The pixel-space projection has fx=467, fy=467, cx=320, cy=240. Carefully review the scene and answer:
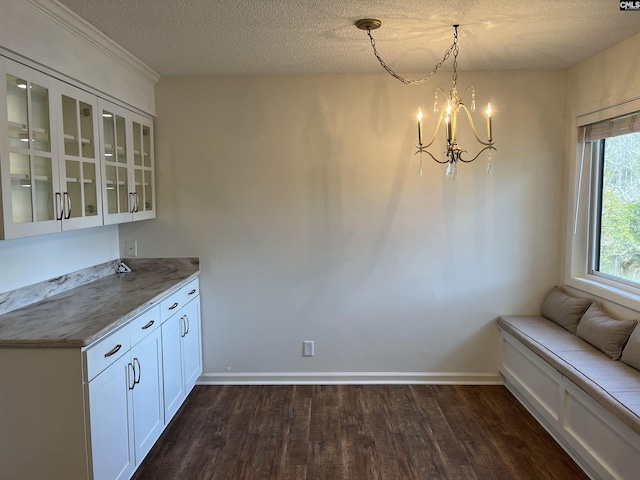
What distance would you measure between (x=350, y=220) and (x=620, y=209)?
1.89 meters

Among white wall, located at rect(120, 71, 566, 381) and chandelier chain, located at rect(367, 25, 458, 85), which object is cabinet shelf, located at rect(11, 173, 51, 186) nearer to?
white wall, located at rect(120, 71, 566, 381)

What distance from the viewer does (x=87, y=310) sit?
97.4 inches

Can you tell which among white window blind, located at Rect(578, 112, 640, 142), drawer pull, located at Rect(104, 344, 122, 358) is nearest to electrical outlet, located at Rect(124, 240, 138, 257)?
drawer pull, located at Rect(104, 344, 122, 358)

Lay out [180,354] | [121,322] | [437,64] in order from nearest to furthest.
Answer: [121,322] < [180,354] < [437,64]

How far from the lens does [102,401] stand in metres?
2.13

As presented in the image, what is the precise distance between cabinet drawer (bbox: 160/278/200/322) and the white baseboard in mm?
756

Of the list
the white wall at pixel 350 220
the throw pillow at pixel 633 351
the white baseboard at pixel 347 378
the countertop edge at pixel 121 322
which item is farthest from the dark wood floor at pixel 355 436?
the countertop edge at pixel 121 322

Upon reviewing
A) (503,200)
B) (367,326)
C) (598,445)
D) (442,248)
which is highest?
(503,200)

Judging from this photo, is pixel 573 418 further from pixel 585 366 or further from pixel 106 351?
pixel 106 351

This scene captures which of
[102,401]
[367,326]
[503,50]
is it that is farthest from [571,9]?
[102,401]

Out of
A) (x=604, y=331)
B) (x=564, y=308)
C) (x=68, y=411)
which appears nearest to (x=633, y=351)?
(x=604, y=331)

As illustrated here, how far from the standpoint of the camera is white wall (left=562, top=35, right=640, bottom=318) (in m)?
2.85

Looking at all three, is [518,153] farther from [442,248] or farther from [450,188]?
[442,248]

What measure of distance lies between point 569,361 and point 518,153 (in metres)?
1.68
